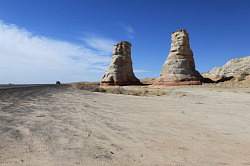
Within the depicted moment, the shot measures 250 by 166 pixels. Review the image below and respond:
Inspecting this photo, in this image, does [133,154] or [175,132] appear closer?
[133,154]

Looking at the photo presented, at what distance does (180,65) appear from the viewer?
42.2 metres

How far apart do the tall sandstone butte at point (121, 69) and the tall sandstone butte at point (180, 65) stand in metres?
11.9

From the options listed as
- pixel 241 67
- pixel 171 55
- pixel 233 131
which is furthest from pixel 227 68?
pixel 233 131

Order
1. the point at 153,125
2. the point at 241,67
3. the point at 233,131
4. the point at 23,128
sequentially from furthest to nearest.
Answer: the point at 241,67
the point at 153,125
the point at 233,131
the point at 23,128

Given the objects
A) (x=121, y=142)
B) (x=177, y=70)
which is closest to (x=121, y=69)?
(x=177, y=70)

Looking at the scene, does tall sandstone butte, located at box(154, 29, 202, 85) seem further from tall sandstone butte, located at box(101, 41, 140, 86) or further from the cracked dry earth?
the cracked dry earth

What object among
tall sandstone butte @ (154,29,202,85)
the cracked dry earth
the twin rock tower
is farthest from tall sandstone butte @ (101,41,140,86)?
the cracked dry earth

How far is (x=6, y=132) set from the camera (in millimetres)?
6230

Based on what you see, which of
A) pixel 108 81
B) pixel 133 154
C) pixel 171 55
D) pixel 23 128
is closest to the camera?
pixel 133 154

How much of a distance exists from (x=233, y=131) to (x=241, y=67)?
65.3m

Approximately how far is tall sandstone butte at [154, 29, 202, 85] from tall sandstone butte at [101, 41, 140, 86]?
1190cm

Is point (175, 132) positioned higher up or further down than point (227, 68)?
further down

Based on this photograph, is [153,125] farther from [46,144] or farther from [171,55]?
[171,55]

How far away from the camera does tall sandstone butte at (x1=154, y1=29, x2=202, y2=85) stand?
132ft
